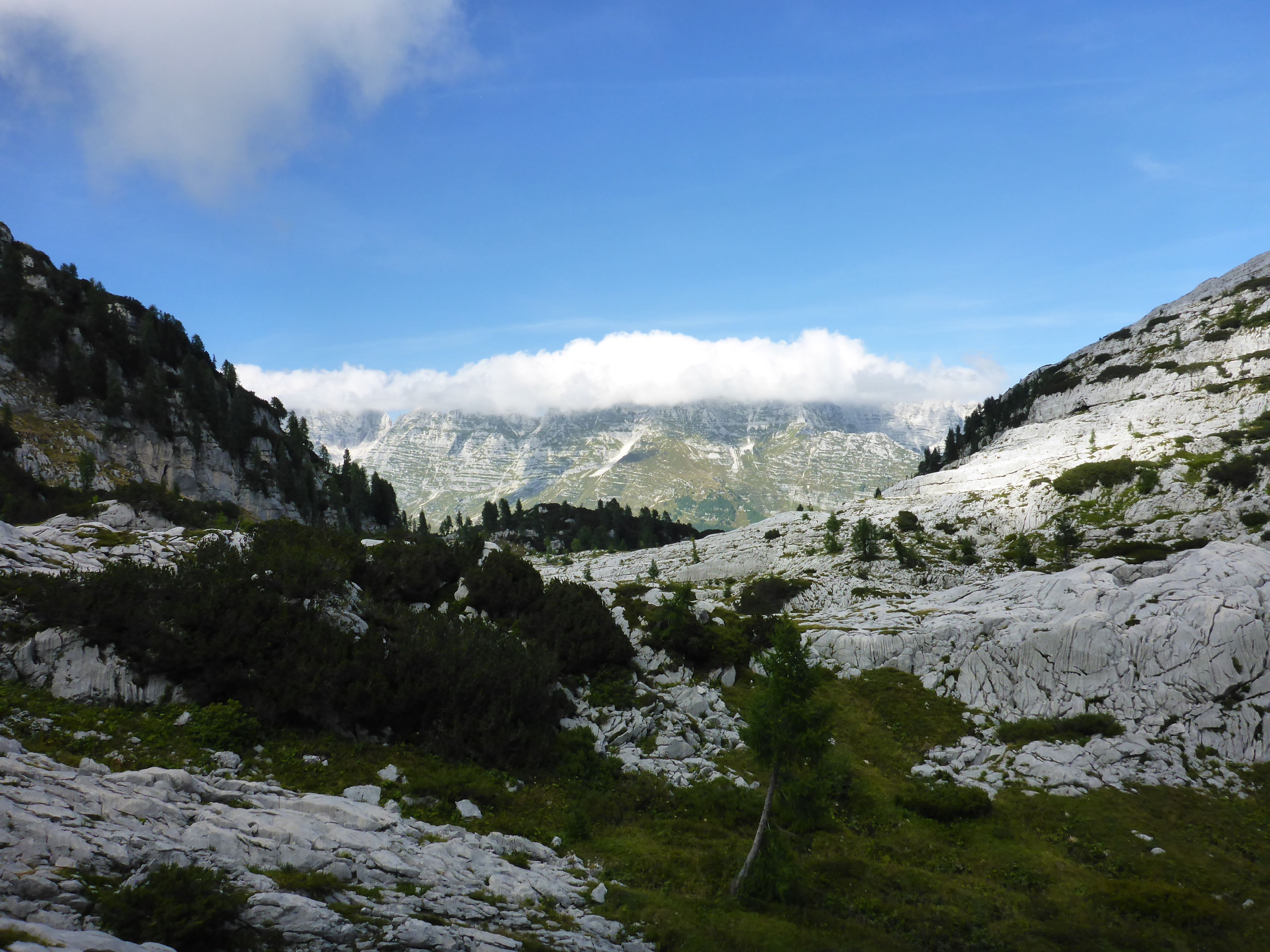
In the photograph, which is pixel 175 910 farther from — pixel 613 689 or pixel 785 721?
pixel 613 689

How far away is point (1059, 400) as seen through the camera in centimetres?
13312

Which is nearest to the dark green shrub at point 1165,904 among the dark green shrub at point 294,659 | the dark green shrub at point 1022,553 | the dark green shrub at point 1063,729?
the dark green shrub at point 1063,729

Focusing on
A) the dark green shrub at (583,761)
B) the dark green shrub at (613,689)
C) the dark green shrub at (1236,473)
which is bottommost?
the dark green shrub at (583,761)

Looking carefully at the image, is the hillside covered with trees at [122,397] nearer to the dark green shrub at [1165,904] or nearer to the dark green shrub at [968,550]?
the dark green shrub at [1165,904]

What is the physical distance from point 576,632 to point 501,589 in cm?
558

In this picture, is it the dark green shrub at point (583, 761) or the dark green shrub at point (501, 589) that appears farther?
the dark green shrub at point (501, 589)

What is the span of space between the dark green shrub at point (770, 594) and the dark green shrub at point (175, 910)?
56.9 m

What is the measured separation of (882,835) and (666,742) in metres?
9.41

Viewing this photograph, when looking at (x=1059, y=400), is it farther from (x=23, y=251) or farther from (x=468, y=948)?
(x=23, y=251)

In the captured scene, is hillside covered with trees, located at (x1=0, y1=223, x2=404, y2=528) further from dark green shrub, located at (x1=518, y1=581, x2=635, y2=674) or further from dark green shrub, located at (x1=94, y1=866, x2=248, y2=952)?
dark green shrub, located at (x1=94, y1=866, x2=248, y2=952)

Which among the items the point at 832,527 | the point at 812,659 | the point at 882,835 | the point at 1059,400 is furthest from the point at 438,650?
the point at 1059,400

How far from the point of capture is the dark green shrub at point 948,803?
2475 cm

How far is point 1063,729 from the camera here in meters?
30.2

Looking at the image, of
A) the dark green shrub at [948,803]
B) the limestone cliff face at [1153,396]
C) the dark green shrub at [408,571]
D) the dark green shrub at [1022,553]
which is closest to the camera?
the dark green shrub at [948,803]
